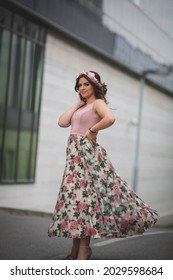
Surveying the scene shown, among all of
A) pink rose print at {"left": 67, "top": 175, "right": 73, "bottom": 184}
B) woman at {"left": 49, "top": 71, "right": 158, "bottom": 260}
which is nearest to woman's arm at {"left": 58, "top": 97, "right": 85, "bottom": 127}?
woman at {"left": 49, "top": 71, "right": 158, "bottom": 260}

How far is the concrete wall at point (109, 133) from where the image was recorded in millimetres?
22078

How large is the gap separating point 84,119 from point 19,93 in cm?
1502

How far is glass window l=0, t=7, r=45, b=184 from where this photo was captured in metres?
19.0

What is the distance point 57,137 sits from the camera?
77.3 feet

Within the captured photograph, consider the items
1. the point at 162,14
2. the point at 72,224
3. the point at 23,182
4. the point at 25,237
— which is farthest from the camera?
the point at 162,14

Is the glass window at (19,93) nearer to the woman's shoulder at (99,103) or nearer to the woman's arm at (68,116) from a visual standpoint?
the woman's arm at (68,116)

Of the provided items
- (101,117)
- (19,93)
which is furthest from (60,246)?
(19,93)

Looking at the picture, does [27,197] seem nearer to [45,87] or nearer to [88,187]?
[45,87]

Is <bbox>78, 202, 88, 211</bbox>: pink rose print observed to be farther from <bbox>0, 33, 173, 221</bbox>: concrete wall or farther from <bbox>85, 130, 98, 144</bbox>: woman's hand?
<bbox>0, 33, 173, 221</bbox>: concrete wall

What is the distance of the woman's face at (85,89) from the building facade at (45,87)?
10312 millimetres

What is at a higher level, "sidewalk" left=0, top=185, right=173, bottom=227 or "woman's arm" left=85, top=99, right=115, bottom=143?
"woman's arm" left=85, top=99, right=115, bottom=143

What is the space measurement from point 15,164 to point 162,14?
41.1 ft
